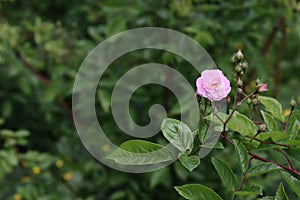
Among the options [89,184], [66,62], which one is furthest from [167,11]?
[89,184]

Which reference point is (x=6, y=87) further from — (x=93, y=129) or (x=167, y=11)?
(x=167, y=11)

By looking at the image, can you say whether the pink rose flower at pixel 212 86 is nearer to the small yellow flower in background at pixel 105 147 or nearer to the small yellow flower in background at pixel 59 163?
the small yellow flower in background at pixel 105 147

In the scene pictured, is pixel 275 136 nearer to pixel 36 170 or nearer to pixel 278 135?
pixel 278 135

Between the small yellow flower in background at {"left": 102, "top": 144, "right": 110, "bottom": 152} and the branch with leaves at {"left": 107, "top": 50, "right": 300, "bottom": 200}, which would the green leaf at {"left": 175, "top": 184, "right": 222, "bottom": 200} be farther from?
the small yellow flower in background at {"left": 102, "top": 144, "right": 110, "bottom": 152}

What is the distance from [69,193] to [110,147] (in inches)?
10.7

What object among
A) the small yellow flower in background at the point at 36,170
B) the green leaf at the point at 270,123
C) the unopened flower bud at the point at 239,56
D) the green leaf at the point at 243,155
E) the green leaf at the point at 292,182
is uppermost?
the unopened flower bud at the point at 239,56

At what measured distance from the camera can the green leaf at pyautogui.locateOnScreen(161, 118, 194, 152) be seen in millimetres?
959

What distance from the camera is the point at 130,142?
3.04 feet

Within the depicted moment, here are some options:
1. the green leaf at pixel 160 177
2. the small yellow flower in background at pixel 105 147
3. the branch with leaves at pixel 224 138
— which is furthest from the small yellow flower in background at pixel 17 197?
the branch with leaves at pixel 224 138

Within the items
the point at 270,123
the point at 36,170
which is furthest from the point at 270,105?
the point at 36,170

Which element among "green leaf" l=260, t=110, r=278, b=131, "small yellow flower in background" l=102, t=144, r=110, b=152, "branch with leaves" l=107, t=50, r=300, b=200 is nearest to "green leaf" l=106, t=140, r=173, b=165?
"branch with leaves" l=107, t=50, r=300, b=200

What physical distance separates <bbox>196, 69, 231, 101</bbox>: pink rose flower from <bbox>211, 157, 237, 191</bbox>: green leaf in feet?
0.47

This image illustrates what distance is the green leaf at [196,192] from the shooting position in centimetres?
89

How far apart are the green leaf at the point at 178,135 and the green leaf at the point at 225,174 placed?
6 centimetres
